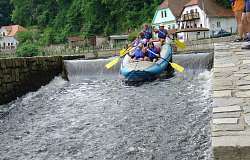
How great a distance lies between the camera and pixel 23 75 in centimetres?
1212

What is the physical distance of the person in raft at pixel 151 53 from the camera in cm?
1430

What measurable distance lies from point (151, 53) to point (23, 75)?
5176 millimetres

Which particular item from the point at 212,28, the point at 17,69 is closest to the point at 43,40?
the point at 212,28

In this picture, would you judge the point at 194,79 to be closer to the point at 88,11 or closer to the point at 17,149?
the point at 17,149

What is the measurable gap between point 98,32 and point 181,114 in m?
54.8

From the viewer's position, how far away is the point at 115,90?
1177 cm

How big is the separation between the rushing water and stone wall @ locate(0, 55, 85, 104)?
33cm

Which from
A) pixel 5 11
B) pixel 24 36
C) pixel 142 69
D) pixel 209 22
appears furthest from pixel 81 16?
pixel 142 69

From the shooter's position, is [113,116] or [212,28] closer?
[113,116]

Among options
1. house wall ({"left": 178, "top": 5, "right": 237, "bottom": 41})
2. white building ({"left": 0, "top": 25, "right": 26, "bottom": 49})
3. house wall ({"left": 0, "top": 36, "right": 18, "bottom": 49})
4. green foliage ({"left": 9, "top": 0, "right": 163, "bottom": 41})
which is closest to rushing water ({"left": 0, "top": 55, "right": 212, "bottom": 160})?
house wall ({"left": 178, "top": 5, "right": 237, "bottom": 41})

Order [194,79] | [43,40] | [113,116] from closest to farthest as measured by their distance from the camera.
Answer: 1. [113,116]
2. [194,79]
3. [43,40]

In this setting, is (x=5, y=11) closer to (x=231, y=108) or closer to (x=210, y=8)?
(x=210, y=8)

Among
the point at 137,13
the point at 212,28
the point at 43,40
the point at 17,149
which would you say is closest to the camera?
the point at 17,149

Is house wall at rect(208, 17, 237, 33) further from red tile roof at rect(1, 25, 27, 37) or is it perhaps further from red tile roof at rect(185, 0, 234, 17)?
red tile roof at rect(1, 25, 27, 37)
